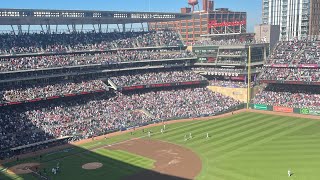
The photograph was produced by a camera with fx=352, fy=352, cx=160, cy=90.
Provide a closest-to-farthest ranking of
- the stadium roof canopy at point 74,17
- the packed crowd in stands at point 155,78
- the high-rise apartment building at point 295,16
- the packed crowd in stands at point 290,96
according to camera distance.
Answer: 1. the packed crowd in stands at point 290,96
2. the stadium roof canopy at point 74,17
3. the packed crowd in stands at point 155,78
4. the high-rise apartment building at point 295,16

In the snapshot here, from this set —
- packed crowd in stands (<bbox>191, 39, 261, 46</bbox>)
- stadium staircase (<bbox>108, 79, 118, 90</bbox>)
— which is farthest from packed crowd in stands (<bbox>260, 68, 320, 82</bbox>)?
stadium staircase (<bbox>108, 79, 118, 90</bbox>)

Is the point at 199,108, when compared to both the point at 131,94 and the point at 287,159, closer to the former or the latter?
the point at 131,94

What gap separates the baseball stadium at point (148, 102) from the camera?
45.4 metres

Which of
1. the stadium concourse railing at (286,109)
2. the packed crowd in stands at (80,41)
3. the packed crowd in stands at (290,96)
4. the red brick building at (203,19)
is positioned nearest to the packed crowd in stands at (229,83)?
the packed crowd in stands at (290,96)

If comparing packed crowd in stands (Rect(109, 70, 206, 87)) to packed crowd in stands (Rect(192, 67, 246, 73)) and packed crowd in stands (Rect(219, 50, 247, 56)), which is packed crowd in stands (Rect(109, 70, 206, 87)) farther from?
packed crowd in stands (Rect(219, 50, 247, 56))

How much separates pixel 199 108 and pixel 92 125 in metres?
24.6

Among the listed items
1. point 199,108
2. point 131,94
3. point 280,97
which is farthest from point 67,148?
point 280,97

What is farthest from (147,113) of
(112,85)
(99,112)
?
(112,85)

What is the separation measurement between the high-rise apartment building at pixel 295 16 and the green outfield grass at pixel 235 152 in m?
85.9

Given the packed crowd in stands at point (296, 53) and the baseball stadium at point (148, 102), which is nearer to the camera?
the baseball stadium at point (148, 102)

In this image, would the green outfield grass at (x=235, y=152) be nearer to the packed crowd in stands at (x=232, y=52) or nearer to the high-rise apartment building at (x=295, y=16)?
the packed crowd in stands at (x=232, y=52)

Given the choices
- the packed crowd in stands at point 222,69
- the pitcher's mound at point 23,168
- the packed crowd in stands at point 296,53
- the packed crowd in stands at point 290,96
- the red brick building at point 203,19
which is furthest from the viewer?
the red brick building at point 203,19

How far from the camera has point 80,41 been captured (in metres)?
84.1

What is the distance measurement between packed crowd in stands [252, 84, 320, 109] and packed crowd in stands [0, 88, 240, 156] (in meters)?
6.52
